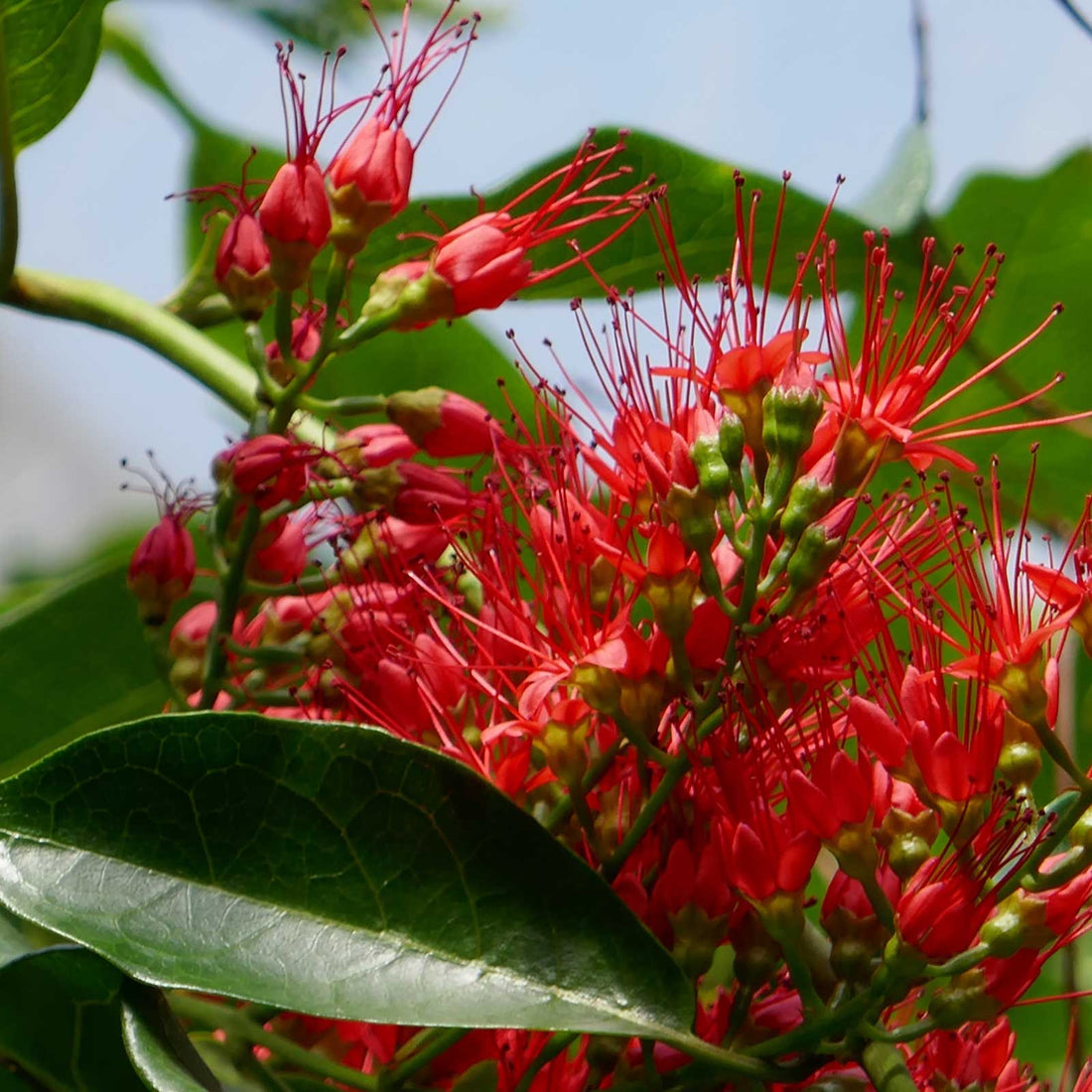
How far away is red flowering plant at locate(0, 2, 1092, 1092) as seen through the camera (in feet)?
2.25

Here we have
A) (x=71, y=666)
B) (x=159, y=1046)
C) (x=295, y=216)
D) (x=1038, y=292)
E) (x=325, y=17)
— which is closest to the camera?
(x=159, y=1046)

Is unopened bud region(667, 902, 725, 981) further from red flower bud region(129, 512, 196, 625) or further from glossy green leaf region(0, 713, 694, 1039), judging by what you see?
red flower bud region(129, 512, 196, 625)

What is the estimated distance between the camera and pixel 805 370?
2.55ft

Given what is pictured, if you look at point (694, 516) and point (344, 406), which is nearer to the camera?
point (694, 516)

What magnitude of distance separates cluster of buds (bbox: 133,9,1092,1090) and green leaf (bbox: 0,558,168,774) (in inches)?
11.7

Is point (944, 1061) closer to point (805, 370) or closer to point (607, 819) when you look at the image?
point (607, 819)

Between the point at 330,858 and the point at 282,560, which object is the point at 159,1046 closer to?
the point at 330,858

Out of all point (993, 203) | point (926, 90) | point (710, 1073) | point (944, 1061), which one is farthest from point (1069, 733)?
point (710, 1073)

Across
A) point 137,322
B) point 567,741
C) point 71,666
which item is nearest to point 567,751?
point 567,741

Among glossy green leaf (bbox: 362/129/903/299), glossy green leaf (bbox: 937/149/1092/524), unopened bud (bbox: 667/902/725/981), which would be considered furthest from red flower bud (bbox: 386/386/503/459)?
glossy green leaf (bbox: 937/149/1092/524)

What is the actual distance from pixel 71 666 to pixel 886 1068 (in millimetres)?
728

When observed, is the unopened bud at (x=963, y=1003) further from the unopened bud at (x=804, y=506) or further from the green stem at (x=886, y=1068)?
the unopened bud at (x=804, y=506)

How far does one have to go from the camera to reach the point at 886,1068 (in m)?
0.68

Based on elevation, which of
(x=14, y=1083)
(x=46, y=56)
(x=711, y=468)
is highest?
(x=46, y=56)
